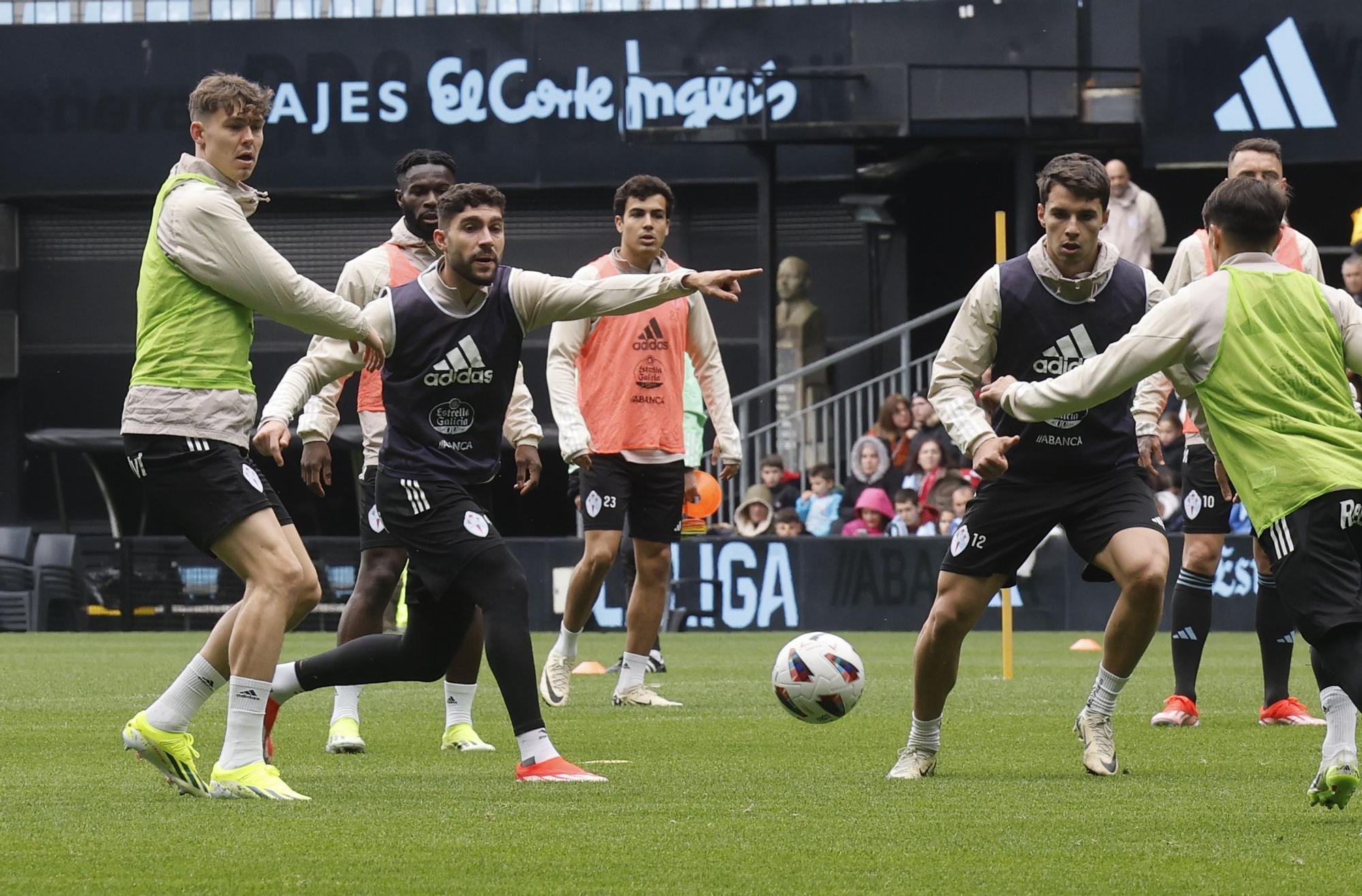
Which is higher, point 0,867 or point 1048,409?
point 1048,409

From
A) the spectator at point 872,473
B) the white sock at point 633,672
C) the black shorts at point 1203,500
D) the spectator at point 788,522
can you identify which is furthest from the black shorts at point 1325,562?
the spectator at point 872,473

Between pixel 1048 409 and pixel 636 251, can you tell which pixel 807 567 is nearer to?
pixel 636 251

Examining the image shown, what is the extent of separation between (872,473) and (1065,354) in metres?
12.3

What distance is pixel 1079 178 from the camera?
701cm

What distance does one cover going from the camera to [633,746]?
27.2ft

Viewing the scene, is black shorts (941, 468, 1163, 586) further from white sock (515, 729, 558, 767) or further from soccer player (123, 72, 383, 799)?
soccer player (123, 72, 383, 799)

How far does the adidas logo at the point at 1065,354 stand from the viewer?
7.14 meters

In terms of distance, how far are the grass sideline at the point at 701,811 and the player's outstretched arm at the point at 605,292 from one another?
154 centimetres

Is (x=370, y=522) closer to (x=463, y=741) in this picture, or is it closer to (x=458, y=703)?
(x=458, y=703)

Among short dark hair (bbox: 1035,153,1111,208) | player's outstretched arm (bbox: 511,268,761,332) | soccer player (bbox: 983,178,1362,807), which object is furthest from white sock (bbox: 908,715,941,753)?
short dark hair (bbox: 1035,153,1111,208)

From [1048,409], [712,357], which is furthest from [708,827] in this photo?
[712,357]

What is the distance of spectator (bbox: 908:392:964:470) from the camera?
1931 cm

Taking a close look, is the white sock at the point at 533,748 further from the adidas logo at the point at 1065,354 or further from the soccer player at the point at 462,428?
the adidas logo at the point at 1065,354

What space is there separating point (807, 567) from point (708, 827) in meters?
12.9
